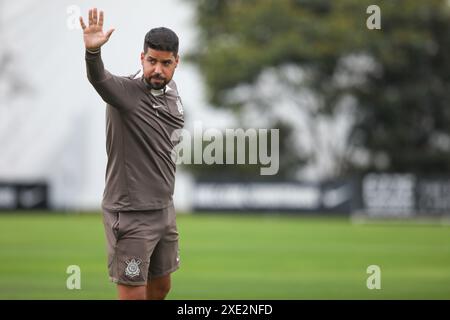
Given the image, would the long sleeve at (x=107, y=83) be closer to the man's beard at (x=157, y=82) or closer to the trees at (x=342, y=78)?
the man's beard at (x=157, y=82)

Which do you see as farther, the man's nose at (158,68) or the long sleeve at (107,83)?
the man's nose at (158,68)

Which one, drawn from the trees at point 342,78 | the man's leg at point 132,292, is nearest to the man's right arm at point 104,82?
the man's leg at point 132,292

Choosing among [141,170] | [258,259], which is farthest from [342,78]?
[141,170]

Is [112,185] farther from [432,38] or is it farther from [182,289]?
[432,38]

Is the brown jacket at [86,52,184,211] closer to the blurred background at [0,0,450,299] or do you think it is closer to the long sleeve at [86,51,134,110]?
the long sleeve at [86,51,134,110]

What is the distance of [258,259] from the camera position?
1972cm

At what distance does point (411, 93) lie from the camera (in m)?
45.7

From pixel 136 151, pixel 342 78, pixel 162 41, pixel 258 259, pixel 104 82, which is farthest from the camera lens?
pixel 342 78

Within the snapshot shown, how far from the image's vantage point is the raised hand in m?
7.07

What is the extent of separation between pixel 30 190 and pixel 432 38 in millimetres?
19921

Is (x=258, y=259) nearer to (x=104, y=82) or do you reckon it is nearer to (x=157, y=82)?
(x=157, y=82)

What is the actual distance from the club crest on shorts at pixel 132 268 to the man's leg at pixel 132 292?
108mm

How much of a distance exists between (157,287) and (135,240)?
0.58 m

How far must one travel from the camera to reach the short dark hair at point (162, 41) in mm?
7473
